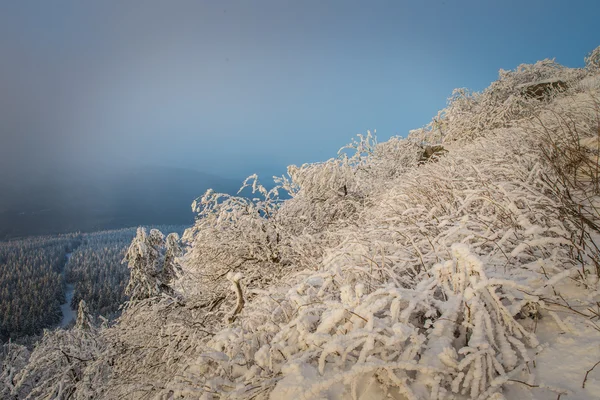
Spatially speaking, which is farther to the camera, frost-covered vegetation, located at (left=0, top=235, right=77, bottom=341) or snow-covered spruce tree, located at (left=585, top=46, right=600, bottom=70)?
frost-covered vegetation, located at (left=0, top=235, right=77, bottom=341)

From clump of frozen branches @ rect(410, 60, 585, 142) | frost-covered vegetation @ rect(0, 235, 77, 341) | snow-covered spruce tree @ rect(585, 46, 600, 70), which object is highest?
snow-covered spruce tree @ rect(585, 46, 600, 70)

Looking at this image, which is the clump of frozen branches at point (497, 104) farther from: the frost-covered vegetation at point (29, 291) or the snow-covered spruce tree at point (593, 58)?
the frost-covered vegetation at point (29, 291)

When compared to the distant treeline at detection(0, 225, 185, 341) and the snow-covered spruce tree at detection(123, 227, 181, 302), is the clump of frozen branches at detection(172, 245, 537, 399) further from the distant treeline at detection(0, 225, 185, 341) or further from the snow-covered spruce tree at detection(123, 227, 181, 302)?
the distant treeline at detection(0, 225, 185, 341)

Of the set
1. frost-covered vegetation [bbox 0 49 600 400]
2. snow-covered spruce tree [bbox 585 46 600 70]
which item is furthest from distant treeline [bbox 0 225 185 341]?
snow-covered spruce tree [bbox 585 46 600 70]

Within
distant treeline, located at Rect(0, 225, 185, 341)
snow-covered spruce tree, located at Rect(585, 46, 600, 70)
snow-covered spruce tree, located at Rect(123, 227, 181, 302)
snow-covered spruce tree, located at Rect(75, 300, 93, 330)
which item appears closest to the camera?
snow-covered spruce tree, located at Rect(585, 46, 600, 70)

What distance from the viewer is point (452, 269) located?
182cm

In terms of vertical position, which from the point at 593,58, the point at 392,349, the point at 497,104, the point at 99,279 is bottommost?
the point at 99,279

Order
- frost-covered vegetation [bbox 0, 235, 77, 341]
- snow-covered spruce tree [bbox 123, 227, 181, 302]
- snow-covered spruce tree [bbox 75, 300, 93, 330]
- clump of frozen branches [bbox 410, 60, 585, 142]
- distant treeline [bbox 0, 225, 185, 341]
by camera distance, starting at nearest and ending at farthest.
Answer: clump of frozen branches [bbox 410, 60, 585, 142] → snow-covered spruce tree [bbox 123, 227, 181, 302] → snow-covered spruce tree [bbox 75, 300, 93, 330] → frost-covered vegetation [bbox 0, 235, 77, 341] → distant treeline [bbox 0, 225, 185, 341]

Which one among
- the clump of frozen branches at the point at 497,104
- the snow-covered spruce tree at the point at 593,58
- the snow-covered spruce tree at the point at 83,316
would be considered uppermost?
the snow-covered spruce tree at the point at 593,58

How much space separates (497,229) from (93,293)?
130 metres

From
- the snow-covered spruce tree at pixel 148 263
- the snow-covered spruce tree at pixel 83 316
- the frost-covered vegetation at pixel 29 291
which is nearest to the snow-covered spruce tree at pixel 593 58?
the snow-covered spruce tree at pixel 148 263

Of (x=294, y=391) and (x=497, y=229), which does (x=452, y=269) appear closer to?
(x=497, y=229)

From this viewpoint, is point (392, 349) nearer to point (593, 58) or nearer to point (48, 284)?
point (593, 58)

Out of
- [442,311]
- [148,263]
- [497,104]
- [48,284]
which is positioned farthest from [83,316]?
[48,284]
